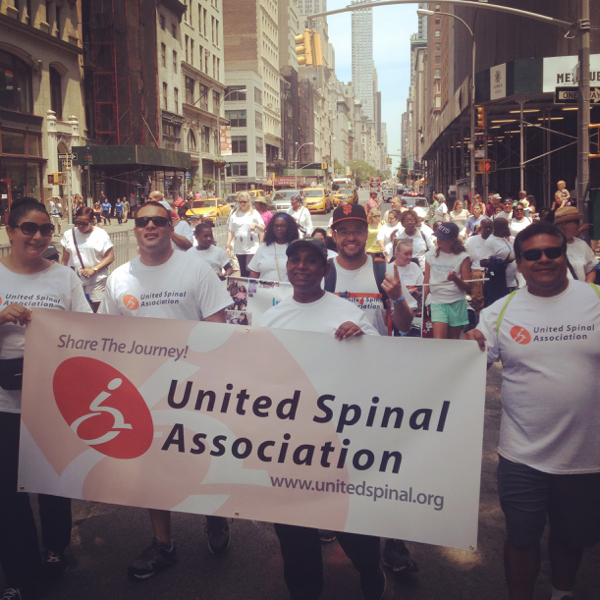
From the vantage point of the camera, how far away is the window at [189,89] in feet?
215

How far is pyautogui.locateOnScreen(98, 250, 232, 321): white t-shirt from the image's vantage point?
3982 mm

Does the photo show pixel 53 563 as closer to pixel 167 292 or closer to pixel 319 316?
pixel 167 292

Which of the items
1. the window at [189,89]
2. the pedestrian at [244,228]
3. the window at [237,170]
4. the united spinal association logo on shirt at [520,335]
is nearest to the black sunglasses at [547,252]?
the united spinal association logo on shirt at [520,335]

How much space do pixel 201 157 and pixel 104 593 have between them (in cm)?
6770

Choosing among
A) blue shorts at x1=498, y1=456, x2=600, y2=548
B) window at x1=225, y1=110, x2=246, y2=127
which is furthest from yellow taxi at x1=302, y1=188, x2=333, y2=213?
window at x1=225, y1=110, x2=246, y2=127

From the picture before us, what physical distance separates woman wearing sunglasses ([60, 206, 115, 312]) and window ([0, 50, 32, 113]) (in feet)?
102

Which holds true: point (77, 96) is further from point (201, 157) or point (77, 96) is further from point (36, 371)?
point (36, 371)

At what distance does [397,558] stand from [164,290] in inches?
79.4

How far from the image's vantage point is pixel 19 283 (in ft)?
12.4

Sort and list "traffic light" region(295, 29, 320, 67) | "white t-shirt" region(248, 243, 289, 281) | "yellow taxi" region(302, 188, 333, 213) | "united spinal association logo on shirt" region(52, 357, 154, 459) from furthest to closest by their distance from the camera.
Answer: "yellow taxi" region(302, 188, 333, 213) < "traffic light" region(295, 29, 320, 67) < "white t-shirt" region(248, 243, 289, 281) < "united spinal association logo on shirt" region(52, 357, 154, 459)

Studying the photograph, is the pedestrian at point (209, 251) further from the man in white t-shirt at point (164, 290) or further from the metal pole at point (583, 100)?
the metal pole at point (583, 100)

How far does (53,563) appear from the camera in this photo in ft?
12.5

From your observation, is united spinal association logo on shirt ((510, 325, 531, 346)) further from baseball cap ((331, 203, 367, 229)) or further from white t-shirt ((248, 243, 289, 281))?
white t-shirt ((248, 243, 289, 281))

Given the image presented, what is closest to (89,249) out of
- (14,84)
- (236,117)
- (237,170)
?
(14,84)
